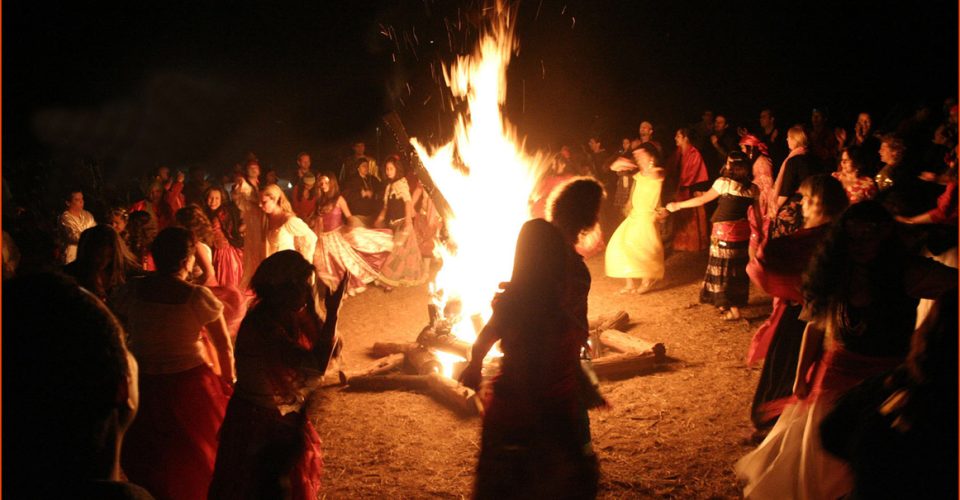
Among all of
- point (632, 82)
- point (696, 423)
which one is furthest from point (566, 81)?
point (696, 423)

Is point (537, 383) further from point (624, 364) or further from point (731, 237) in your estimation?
point (731, 237)

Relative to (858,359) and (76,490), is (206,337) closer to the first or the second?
(76,490)

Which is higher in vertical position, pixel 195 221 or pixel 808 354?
pixel 195 221

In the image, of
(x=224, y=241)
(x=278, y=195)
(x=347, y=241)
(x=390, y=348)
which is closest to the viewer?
(x=390, y=348)

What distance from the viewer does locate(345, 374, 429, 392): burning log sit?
6363mm

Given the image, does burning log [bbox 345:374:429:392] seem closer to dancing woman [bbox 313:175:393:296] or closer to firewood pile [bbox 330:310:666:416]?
firewood pile [bbox 330:310:666:416]

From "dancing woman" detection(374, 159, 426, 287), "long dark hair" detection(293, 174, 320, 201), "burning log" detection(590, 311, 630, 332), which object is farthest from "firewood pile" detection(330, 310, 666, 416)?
"long dark hair" detection(293, 174, 320, 201)

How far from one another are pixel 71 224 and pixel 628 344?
27.7ft

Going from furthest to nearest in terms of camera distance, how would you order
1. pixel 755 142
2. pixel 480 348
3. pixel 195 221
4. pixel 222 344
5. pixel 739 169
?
pixel 755 142
pixel 739 169
pixel 195 221
pixel 222 344
pixel 480 348

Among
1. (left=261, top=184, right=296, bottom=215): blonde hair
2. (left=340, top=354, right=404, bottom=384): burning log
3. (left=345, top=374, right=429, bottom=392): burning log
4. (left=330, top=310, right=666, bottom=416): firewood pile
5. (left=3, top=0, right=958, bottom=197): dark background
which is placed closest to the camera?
(left=330, top=310, right=666, bottom=416): firewood pile

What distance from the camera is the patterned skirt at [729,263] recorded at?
7.89 meters

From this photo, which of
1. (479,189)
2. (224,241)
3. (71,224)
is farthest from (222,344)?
(71,224)

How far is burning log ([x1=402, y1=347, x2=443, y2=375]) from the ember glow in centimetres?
13

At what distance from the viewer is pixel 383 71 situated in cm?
2306
